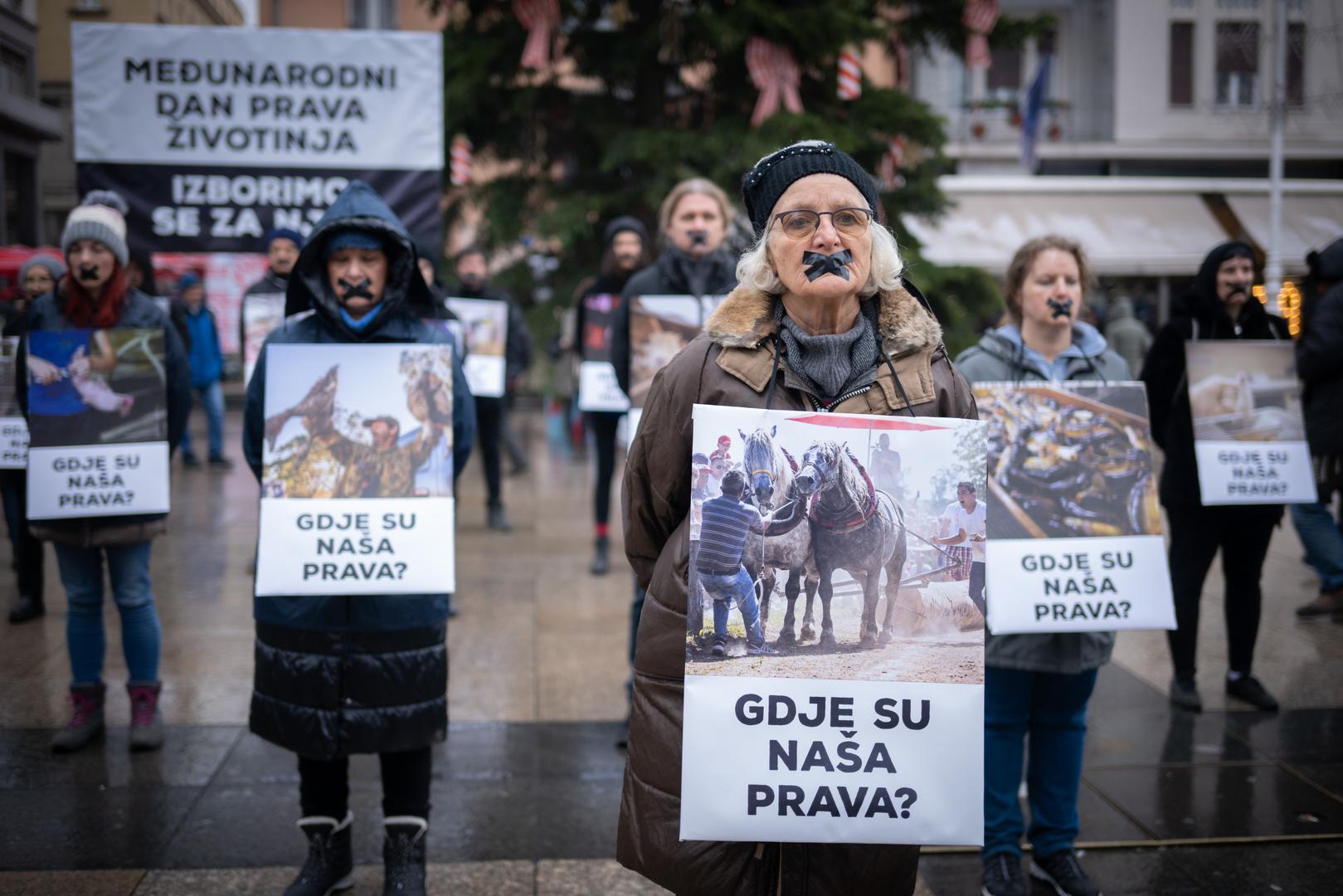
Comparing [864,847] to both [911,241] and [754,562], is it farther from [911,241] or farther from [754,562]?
[911,241]

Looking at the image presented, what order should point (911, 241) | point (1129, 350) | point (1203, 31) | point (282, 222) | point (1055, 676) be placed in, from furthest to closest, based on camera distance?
point (1203, 31)
point (1129, 350)
point (911, 241)
point (282, 222)
point (1055, 676)

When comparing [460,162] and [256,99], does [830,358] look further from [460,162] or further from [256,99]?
[460,162]

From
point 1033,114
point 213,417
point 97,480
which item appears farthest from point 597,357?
point 1033,114

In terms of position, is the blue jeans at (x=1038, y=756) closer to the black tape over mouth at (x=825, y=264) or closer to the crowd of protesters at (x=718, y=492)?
the crowd of protesters at (x=718, y=492)

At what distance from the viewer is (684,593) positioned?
221cm

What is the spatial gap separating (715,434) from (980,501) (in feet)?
1.75

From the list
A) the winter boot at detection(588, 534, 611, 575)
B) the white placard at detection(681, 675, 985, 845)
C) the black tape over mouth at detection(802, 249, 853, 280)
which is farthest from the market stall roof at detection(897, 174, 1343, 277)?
the white placard at detection(681, 675, 985, 845)

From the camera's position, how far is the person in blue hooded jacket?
3.16 metres

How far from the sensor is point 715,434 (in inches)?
83.5

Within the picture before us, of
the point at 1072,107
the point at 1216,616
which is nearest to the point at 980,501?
the point at 1216,616

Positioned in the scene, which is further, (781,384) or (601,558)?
(601,558)

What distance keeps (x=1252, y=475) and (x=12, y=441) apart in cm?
593

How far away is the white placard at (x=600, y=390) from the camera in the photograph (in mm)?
7109

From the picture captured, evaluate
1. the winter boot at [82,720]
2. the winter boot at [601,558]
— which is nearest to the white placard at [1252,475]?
the winter boot at [601,558]
